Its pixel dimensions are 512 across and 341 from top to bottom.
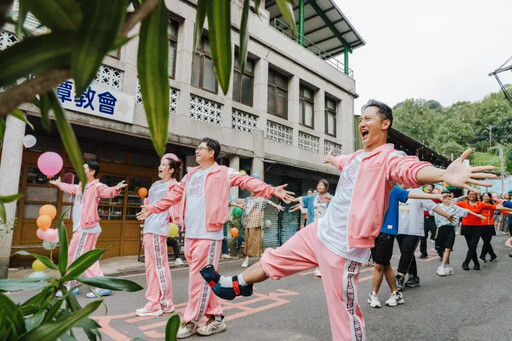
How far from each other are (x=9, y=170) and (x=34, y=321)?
5.70m

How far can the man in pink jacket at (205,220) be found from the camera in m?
2.97

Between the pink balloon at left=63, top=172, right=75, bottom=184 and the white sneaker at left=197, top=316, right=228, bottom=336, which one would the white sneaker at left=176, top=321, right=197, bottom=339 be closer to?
the white sneaker at left=197, top=316, right=228, bottom=336

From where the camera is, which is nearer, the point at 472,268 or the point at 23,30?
the point at 23,30

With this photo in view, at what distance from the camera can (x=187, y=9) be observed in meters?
8.02

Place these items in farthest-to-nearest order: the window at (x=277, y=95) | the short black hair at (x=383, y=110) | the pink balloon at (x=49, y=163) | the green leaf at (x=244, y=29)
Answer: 1. the window at (x=277, y=95)
2. the pink balloon at (x=49, y=163)
3. the short black hair at (x=383, y=110)
4. the green leaf at (x=244, y=29)

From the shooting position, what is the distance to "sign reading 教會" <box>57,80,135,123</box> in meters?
5.84

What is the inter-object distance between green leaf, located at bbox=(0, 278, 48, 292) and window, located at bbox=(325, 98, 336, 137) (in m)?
12.8

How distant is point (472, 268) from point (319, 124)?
6.91 metres

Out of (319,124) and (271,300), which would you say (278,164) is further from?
(271,300)

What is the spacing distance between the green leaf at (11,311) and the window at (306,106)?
37.7 feet

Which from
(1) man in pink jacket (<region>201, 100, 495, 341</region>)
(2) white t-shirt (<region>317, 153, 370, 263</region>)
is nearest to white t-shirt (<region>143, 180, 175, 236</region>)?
(1) man in pink jacket (<region>201, 100, 495, 341</region>)

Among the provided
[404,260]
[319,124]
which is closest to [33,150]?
[404,260]

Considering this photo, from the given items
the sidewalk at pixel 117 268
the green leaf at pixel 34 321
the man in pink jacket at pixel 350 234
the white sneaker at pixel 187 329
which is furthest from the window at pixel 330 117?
the green leaf at pixel 34 321

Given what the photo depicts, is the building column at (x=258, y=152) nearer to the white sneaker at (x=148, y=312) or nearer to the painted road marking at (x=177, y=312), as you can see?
the painted road marking at (x=177, y=312)
